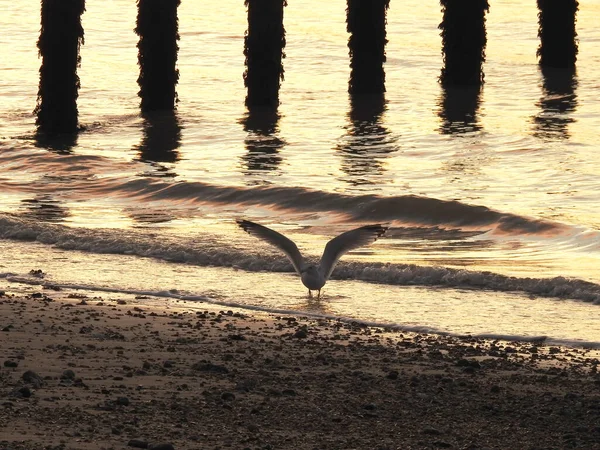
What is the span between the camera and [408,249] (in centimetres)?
1280

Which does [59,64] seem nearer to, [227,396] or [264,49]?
[264,49]

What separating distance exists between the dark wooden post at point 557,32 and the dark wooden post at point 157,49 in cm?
784

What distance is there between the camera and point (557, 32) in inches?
1044

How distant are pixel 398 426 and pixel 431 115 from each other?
17.0m

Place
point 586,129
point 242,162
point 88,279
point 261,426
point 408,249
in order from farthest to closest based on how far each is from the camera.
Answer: point 586,129 → point 242,162 → point 408,249 → point 88,279 → point 261,426

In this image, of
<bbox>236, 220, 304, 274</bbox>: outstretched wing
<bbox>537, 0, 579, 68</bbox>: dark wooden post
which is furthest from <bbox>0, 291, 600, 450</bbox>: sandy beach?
<bbox>537, 0, 579, 68</bbox>: dark wooden post

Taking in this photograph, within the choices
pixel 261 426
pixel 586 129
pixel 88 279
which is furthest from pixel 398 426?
pixel 586 129

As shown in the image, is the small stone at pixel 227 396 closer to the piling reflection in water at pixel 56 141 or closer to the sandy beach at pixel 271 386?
the sandy beach at pixel 271 386

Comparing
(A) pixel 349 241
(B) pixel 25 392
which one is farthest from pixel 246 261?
(B) pixel 25 392

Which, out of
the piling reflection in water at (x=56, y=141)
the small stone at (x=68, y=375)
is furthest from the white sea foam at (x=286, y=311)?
the piling reflection in water at (x=56, y=141)

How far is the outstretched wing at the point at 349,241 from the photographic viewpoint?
10.3m

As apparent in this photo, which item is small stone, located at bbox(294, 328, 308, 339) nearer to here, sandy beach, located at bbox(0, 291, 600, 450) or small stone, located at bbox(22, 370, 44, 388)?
sandy beach, located at bbox(0, 291, 600, 450)

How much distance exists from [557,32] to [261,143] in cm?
858

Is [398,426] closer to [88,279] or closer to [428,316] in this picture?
[428,316]
